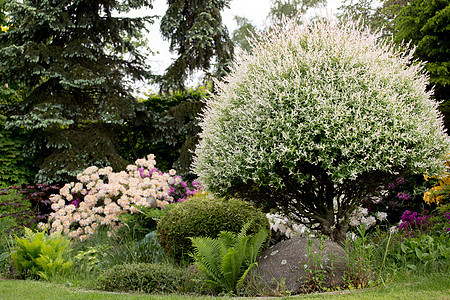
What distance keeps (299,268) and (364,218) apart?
10.3 feet

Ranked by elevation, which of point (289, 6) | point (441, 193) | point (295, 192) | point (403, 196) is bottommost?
point (403, 196)

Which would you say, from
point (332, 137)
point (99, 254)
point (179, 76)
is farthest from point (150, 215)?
point (179, 76)

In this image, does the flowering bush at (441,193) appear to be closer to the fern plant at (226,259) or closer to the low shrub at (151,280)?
the fern plant at (226,259)

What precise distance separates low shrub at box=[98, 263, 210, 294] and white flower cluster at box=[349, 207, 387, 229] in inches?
127

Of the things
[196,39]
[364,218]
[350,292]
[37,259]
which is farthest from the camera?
[196,39]

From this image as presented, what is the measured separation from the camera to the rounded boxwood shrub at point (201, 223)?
5.07 meters

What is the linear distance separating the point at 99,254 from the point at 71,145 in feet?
14.3

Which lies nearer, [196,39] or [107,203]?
[107,203]

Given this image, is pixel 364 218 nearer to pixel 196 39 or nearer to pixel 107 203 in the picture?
pixel 107 203

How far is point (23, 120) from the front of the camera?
9172mm

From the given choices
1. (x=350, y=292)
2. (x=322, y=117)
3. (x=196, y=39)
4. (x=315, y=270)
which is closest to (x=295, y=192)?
(x=322, y=117)

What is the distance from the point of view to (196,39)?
421 inches

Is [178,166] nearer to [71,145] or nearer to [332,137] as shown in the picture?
[71,145]

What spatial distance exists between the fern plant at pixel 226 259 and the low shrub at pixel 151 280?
197 millimetres
